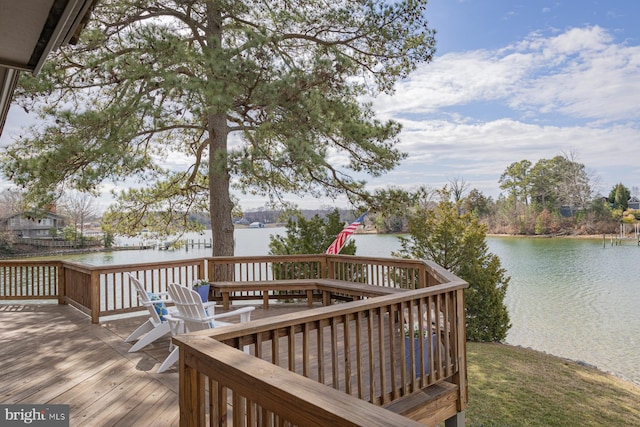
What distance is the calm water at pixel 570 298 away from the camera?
38.6 feet

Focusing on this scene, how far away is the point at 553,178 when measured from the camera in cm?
4169

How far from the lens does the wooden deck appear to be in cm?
319

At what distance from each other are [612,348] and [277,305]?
10219 millimetres

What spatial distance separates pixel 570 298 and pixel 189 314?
1622 centimetres

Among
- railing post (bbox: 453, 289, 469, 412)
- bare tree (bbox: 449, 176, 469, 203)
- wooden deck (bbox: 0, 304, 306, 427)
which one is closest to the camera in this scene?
wooden deck (bbox: 0, 304, 306, 427)

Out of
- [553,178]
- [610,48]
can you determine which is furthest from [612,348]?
[553,178]

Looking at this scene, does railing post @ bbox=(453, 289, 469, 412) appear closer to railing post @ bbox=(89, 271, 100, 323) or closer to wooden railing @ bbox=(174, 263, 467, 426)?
wooden railing @ bbox=(174, 263, 467, 426)

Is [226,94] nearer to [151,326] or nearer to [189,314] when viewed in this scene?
[151,326]

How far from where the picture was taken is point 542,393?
8.29 m

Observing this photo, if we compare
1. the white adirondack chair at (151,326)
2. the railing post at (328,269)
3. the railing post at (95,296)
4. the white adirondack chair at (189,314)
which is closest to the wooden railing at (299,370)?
the white adirondack chair at (189,314)

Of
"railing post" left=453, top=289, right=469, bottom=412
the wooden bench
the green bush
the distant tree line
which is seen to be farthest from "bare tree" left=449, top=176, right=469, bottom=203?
"railing post" left=453, top=289, right=469, bottom=412

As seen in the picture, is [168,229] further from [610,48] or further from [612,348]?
[610,48]

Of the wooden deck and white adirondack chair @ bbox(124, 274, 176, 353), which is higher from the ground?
white adirondack chair @ bbox(124, 274, 176, 353)
